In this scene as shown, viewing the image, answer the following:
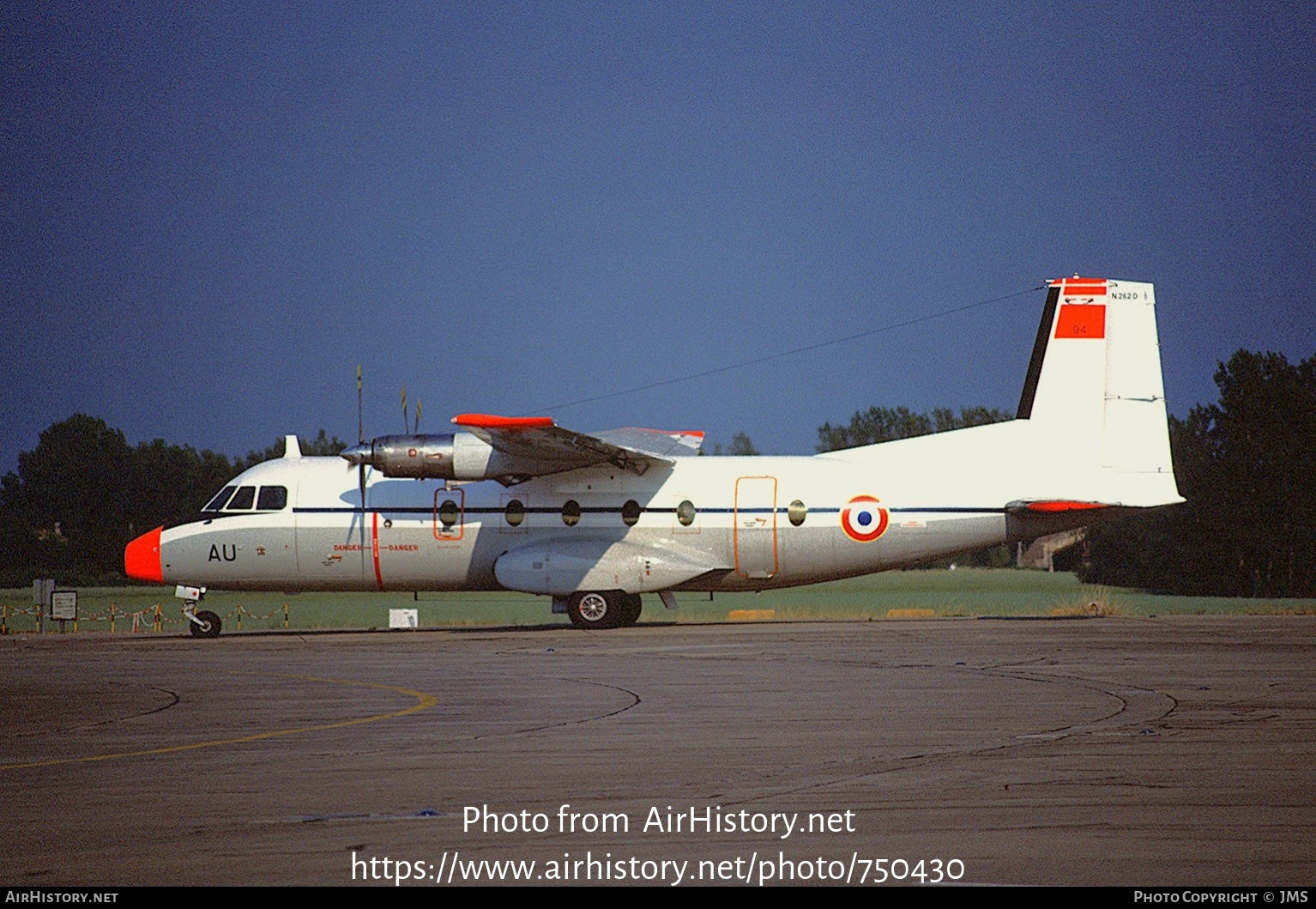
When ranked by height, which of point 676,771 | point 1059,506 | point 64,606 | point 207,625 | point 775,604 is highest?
point 1059,506

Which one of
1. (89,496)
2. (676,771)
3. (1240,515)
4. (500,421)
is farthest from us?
(89,496)

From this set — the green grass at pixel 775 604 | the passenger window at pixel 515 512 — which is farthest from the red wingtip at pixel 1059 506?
the passenger window at pixel 515 512

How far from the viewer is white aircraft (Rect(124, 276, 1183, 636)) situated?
85.5 ft

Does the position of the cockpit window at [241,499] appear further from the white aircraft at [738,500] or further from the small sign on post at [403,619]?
the small sign on post at [403,619]

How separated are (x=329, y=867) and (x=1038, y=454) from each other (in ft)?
72.8

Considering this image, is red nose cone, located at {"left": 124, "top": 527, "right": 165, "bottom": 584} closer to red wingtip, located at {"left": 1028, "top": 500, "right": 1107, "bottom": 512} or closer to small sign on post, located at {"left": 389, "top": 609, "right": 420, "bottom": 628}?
small sign on post, located at {"left": 389, "top": 609, "right": 420, "bottom": 628}

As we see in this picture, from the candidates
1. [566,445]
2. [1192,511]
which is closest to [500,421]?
[566,445]

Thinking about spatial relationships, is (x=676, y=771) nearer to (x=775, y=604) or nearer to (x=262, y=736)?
(x=262, y=736)

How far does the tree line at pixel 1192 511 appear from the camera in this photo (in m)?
43.0

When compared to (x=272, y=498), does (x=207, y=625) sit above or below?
below

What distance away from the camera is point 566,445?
25.0m

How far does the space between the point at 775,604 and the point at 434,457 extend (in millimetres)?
14547

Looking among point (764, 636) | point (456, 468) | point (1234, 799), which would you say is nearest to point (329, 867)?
point (1234, 799)
